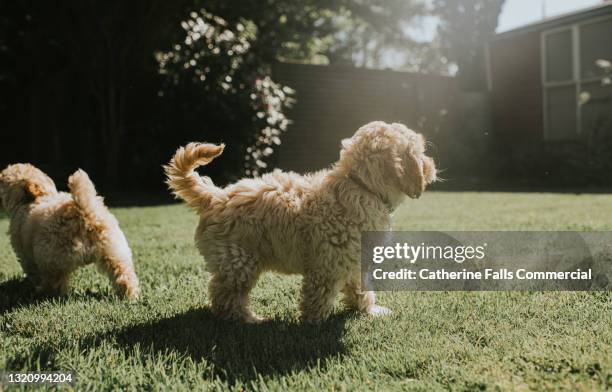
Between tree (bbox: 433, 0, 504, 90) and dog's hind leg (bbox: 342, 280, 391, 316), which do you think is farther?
tree (bbox: 433, 0, 504, 90)

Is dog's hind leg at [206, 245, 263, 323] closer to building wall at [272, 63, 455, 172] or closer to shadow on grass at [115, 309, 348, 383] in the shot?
shadow on grass at [115, 309, 348, 383]

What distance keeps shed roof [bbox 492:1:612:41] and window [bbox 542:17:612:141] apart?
0.25 m

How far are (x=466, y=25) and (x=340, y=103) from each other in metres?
18.9

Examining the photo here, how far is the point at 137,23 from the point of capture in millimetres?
12688

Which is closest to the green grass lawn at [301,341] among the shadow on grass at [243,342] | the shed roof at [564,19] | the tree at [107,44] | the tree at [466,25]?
the shadow on grass at [243,342]

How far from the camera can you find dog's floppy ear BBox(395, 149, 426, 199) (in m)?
3.72

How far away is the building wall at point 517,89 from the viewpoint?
760 inches

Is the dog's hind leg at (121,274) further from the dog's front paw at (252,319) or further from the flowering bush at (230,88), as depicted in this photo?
the flowering bush at (230,88)

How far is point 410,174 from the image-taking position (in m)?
3.73

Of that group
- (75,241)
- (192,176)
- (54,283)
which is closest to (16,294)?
(54,283)

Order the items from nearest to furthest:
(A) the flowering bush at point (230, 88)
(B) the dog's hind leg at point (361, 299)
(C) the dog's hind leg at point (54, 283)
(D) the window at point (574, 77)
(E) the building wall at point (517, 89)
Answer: (B) the dog's hind leg at point (361, 299), (C) the dog's hind leg at point (54, 283), (A) the flowering bush at point (230, 88), (D) the window at point (574, 77), (E) the building wall at point (517, 89)

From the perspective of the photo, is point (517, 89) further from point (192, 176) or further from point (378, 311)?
point (192, 176)

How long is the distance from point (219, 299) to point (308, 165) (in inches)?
463

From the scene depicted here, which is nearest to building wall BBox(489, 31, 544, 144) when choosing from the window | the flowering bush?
the window
